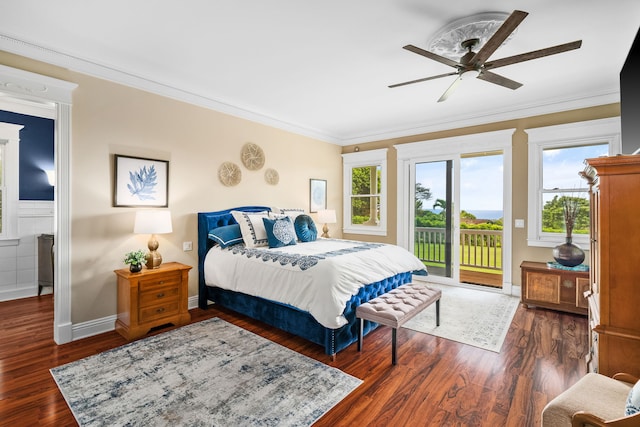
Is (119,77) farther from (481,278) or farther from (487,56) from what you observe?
(481,278)

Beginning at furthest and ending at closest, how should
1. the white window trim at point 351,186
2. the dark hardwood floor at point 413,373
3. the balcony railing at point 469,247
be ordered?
the white window trim at point 351,186 < the balcony railing at point 469,247 < the dark hardwood floor at point 413,373

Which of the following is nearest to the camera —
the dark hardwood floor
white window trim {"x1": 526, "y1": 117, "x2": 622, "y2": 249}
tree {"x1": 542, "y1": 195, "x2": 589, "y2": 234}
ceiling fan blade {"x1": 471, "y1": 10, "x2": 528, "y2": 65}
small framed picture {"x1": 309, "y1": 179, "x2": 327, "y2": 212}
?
ceiling fan blade {"x1": 471, "y1": 10, "x2": 528, "y2": 65}

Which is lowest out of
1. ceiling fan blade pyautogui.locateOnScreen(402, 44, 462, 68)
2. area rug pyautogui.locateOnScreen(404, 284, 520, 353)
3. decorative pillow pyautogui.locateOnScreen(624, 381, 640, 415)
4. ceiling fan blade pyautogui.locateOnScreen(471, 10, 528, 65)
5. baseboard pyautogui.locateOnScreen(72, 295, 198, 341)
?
area rug pyautogui.locateOnScreen(404, 284, 520, 353)

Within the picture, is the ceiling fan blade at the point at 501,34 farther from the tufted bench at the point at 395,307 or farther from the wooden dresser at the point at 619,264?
the tufted bench at the point at 395,307

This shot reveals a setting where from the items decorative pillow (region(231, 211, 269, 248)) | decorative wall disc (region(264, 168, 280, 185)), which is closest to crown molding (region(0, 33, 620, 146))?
decorative wall disc (region(264, 168, 280, 185))

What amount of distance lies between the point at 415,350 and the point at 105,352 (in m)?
2.81

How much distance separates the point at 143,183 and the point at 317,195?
309 cm

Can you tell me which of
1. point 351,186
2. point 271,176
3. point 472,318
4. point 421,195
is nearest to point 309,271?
point 472,318

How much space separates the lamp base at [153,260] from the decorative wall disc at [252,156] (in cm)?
185

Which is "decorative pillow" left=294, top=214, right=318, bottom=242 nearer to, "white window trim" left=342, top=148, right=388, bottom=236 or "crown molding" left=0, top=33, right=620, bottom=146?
"crown molding" left=0, top=33, right=620, bottom=146

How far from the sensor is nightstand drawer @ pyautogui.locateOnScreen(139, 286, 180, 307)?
3033 millimetres

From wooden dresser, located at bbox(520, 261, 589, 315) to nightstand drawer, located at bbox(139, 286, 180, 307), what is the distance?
14.1ft

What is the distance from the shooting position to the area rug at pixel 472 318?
303 centimetres

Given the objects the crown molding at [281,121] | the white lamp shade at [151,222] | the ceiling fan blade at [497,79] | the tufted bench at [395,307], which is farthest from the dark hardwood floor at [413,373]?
the ceiling fan blade at [497,79]
